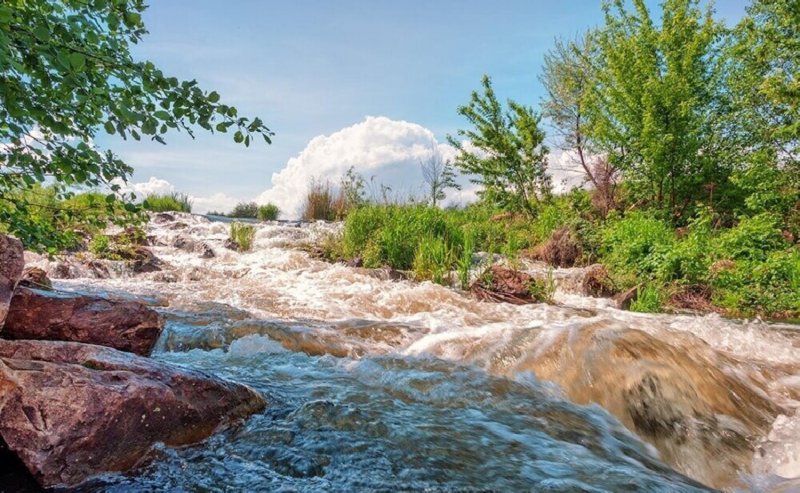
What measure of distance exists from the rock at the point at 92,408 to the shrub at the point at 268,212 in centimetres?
2108

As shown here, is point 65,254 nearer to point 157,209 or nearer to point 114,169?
point 114,169

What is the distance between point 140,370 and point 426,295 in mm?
5032

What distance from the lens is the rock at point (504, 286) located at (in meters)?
7.32

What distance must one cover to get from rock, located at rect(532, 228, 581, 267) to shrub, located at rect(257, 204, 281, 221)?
15.1 meters

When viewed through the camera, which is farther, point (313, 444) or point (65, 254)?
point (65, 254)

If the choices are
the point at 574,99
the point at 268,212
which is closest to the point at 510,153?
the point at 574,99

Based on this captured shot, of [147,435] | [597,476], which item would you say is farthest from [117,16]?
[597,476]

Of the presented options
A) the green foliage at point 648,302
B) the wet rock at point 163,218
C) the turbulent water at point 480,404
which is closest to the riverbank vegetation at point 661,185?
the green foliage at point 648,302

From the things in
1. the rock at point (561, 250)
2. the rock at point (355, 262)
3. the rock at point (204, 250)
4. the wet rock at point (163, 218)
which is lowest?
the rock at point (355, 262)

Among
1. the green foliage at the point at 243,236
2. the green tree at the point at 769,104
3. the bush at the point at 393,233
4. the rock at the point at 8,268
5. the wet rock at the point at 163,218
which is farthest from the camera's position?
the wet rock at the point at 163,218

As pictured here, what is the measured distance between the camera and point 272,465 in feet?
6.95

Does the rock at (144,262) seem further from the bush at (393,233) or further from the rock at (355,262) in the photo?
the bush at (393,233)

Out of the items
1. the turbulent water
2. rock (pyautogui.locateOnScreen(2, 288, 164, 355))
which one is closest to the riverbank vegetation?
the turbulent water

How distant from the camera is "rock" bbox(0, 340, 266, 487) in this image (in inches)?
74.4
